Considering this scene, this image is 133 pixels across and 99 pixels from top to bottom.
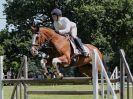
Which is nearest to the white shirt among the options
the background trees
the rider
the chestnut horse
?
the rider

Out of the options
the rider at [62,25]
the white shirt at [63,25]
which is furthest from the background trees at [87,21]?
the white shirt at [63,25]

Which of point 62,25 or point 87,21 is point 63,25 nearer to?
point 62,25

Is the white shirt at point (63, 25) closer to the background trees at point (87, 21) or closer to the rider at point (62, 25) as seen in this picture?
the rider at point (62, 25)

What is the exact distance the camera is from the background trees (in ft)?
147

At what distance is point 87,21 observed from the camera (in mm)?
44750

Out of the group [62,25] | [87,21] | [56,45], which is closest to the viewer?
[56,45]

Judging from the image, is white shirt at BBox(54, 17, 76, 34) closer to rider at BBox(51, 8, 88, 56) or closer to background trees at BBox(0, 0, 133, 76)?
rider at BBox(51, 8, 88, 56)

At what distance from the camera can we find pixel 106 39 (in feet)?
150

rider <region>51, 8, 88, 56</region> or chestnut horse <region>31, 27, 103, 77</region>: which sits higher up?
rider <region>51, 8, 88, 56</region>

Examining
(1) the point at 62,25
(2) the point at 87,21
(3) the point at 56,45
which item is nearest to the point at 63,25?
(1) the point at 62,25

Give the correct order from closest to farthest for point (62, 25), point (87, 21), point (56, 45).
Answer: point (56, 45) → point (62, 25) → point (87, 21)

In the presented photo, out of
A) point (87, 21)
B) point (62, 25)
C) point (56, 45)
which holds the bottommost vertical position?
point (56, 45)

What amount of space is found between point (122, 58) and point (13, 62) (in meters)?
42.6

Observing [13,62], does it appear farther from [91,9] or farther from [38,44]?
[38,44]
